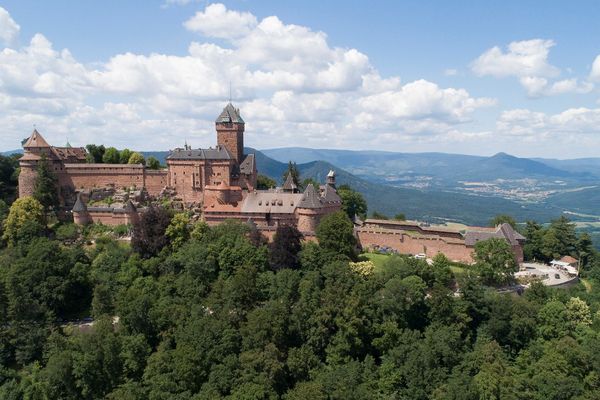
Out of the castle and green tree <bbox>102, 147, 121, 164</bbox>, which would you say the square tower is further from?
green tree <bbox>102, 147, 121, 164</bbox>

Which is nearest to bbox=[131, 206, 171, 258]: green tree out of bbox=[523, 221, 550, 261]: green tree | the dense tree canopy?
the dense tree canopy

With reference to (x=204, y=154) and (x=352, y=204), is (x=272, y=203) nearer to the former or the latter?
(x=204, y=154)

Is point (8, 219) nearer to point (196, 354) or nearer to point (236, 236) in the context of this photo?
point (236, 236)

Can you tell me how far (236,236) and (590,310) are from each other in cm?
3321

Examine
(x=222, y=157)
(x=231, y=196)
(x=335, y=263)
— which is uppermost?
(x=222, y=157)

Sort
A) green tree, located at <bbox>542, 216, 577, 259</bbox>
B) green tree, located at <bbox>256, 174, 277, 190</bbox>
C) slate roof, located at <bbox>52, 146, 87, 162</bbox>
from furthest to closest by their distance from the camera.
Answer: green tree, located at <bbox>256, 174, 277, 190</bbox>, slate roof, located at <bbox>52, 146, 87, 162</bbox>, green tree, located at <bbox>542, 216, 577, 259</bbox>

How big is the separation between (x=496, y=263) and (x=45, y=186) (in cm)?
4951

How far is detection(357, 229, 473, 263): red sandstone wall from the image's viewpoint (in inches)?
2172

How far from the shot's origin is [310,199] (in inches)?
2195

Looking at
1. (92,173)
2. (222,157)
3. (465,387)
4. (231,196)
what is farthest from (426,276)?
(92,173)

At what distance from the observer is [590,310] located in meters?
46.1

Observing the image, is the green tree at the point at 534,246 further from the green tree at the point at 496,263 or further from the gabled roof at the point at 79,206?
the gabled roof at the point at 79,206

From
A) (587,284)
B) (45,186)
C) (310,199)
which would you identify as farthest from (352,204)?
(45,186)

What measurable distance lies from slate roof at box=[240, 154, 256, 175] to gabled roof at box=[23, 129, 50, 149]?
23881 millimetres
